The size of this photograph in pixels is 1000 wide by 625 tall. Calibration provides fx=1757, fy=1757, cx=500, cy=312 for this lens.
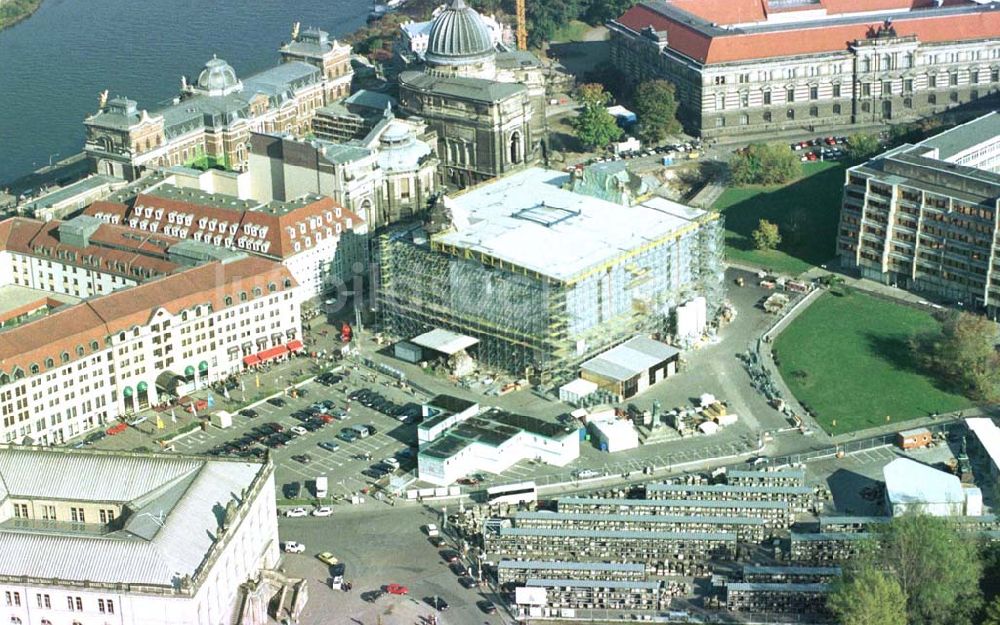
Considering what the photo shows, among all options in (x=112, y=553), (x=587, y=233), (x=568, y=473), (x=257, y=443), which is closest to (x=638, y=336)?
(x=587, y=233)

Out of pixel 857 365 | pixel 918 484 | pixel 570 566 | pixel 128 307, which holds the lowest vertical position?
pixel 857 365

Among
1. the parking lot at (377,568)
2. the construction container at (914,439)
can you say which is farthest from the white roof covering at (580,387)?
the construction container at (914,439)

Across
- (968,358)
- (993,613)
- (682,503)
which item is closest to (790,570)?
(682,503)

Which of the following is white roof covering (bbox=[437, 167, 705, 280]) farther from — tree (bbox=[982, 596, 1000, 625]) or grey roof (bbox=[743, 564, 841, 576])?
tree (bbox=[982, 596, 1000, 625])

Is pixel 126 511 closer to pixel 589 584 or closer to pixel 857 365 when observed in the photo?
pixel 589 584

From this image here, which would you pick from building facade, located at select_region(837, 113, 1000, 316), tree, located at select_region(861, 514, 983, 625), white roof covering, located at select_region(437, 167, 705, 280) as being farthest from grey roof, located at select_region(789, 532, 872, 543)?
building facade, located at select_region(837, 113, 1000, 316)
